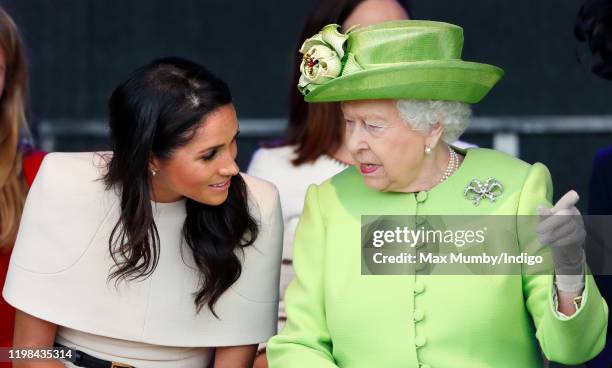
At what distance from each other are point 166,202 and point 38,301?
1.69 feet

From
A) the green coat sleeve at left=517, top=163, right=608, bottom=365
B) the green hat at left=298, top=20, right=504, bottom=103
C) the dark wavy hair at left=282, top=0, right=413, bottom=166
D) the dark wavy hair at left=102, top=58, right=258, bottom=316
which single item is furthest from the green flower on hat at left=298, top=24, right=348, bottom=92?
the dark wavy hair at left=282, top=0, right=413, bottom=166

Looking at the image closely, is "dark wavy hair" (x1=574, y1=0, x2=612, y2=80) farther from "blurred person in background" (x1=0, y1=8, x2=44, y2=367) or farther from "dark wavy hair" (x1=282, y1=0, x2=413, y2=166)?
"blurred person in background" (x1=0, y1=8, x2=44, y2=367)

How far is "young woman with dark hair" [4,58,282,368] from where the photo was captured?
13.7ft

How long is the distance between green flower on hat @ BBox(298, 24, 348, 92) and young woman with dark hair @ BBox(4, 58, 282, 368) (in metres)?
0.34

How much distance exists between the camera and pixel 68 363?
4.27 metres

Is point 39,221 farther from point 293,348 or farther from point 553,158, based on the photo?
point 553,158

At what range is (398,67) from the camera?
370 cm

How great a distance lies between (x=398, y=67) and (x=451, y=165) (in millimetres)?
398

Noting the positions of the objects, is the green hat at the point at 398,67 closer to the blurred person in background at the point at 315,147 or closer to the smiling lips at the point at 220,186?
the smiling lips at the point at 220,186

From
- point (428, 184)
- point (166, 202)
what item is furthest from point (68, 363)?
point (428, 184)

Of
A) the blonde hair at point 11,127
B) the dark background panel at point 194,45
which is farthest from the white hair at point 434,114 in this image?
the dark background panel at point 194,45

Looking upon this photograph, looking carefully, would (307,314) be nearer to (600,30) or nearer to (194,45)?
(600,30)

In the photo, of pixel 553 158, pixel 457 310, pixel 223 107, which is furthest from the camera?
pixel 553 158

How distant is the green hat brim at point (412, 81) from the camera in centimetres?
371
